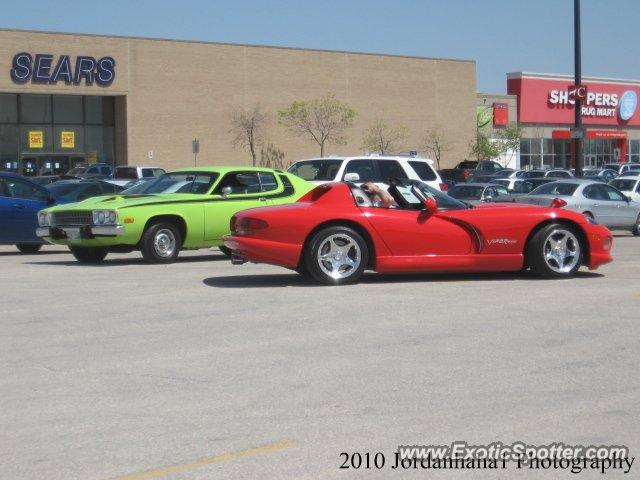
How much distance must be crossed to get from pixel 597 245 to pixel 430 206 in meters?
2.31

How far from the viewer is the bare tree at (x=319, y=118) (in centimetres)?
6525

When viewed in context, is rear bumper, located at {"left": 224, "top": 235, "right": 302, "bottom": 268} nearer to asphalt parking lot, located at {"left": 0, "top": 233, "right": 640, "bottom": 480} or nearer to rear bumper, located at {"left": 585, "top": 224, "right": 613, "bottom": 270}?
asphalt parking lot, located at {"left": 0, "top": 233, "right": 640, "bottom": 480}

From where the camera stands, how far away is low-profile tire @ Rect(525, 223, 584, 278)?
1348 centimetres

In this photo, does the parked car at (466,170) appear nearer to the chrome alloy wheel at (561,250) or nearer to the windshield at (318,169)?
the windshield at (318,169)

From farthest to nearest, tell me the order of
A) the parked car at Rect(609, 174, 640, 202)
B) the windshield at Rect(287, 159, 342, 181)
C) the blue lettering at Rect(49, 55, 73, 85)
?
the blue lettering at Rect(49, 55, 73, 85), the parked car at Rect(609, 174, 640, 202), the windshield at Rect(287, 159, 342, 181)

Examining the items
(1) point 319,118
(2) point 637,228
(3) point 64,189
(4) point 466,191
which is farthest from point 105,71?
(2) point 637,228

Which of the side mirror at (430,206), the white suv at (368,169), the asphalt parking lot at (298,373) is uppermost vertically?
the white suv at (368,169)

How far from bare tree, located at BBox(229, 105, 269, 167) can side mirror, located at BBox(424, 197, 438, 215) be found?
50.8 metres

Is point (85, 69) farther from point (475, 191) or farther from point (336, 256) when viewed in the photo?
point (336, 256)

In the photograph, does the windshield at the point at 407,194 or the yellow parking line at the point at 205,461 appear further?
the windshield at the point at 407,194

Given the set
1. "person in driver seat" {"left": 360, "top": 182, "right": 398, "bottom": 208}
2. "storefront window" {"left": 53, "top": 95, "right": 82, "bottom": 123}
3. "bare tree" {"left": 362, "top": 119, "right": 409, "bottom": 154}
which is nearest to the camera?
"person in driver seat" {"left": 360, "top": 182, "right": 398, "bottom": 208}

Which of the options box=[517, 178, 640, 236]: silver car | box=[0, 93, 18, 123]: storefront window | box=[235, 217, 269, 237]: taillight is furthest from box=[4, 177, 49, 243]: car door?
box=[0, 93, 18, 123]: storefront window

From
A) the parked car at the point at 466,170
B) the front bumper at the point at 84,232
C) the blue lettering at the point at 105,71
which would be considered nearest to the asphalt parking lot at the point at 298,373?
the front bumper at the point at 84,232

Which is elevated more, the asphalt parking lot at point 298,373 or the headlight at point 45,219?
the headlight at point 45,219
